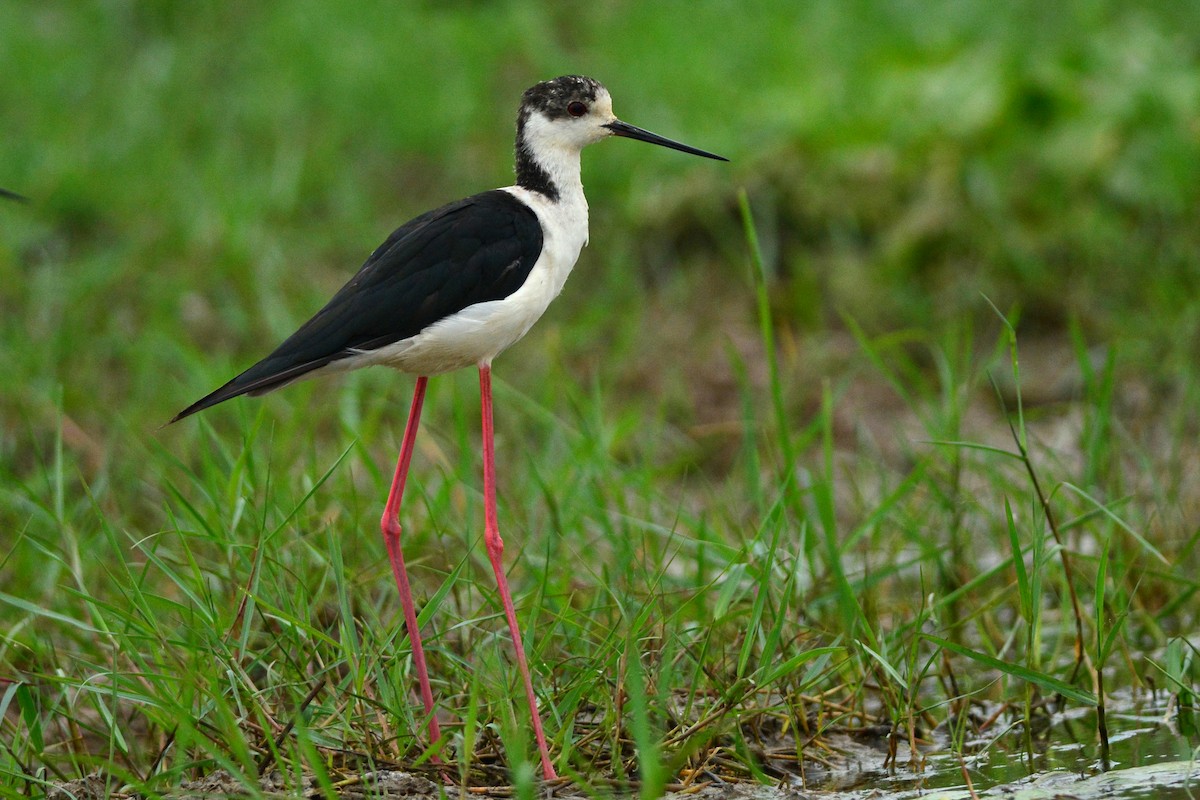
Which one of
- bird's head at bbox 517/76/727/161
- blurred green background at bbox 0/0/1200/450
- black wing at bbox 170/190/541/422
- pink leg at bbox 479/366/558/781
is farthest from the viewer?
blurred green background at bbox 0/0/1200/450

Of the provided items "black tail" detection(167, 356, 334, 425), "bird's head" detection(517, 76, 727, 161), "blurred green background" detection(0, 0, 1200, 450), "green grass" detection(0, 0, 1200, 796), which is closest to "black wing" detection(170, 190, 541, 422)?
"black tail" detection(167, 356, 334, 425)

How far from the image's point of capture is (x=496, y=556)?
316 cm

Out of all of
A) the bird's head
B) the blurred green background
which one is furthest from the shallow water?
the blurred green background

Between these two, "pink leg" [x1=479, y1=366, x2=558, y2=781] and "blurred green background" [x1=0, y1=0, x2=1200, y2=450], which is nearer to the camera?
"pink leg" [x1=479, y1=366, x2=558, y2=781]

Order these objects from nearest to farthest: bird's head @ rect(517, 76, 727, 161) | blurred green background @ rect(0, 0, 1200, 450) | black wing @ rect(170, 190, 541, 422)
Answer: black wing @ rect(170, 190, 541, 422) < bird's head @ rect(517, 76, 727, 161) < blurred green background @ rect(0, 0, 1200, 450)

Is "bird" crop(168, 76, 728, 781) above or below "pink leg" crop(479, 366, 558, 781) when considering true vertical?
above

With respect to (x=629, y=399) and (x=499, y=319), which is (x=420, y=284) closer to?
(x=499, y=319)

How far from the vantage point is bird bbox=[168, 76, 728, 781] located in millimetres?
2926

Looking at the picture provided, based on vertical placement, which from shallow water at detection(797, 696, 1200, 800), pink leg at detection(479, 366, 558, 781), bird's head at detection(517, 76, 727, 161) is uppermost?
bird's head at detection(517, 76, 727, 161)

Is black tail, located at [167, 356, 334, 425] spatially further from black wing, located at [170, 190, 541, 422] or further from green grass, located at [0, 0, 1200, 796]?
green grass, located at [0, 0, 1200, 796]

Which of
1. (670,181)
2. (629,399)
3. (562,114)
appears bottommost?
(562,114)

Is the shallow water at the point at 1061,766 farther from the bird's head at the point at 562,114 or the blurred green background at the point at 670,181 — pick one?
the blurred green background at the point at 670,181

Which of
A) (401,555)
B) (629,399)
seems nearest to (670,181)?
(629,399)

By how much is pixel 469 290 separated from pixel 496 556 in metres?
0.59
